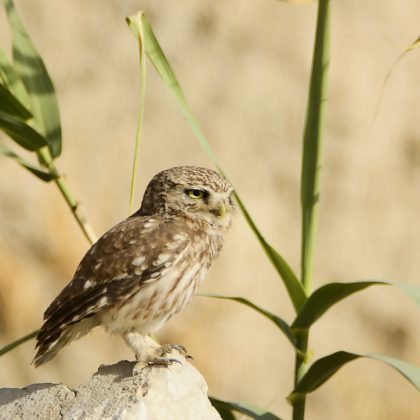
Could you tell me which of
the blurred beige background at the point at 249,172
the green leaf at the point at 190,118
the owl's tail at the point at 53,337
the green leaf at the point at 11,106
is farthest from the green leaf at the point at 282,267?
the blurred beige background at the point at 249,172

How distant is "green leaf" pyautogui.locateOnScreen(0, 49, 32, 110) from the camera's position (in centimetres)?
349

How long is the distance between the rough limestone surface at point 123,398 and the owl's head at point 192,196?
0.42 m

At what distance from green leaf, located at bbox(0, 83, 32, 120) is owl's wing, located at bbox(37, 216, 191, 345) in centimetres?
45

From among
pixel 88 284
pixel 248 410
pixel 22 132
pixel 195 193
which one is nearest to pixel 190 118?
pixel 195 193

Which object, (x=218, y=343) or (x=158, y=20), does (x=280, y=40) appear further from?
(x=218, y=343)

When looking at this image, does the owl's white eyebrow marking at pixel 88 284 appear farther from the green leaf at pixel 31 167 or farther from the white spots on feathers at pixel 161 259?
the green leaf at pixel 31 167

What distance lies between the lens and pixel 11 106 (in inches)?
131

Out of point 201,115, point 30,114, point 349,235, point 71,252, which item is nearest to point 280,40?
point 201,115

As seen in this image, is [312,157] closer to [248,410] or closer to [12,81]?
[248,410]

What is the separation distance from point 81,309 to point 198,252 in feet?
1.22

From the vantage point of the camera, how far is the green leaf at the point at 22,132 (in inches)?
125

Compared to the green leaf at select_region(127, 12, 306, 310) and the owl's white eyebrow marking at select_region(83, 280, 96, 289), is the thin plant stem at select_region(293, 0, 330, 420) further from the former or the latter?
the owl's white eyebrow marking at select_region(83, 280, 96, 289)

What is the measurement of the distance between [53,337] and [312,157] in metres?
0.83

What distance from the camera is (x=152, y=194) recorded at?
3186 mm
